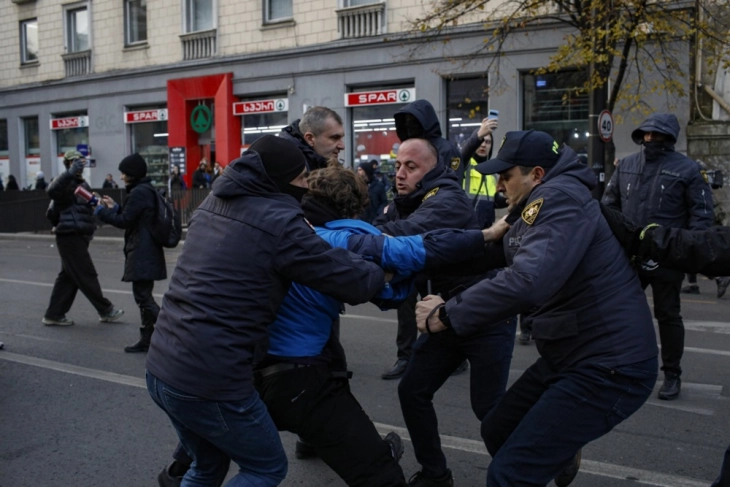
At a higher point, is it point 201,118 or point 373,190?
point 201,118

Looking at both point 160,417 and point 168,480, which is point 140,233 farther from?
point 168,480

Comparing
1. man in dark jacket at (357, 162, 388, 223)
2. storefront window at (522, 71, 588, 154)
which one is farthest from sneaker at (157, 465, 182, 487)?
storefront window at (522, 71, 588, 154)

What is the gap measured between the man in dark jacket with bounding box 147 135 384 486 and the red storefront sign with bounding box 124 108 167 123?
25291mm

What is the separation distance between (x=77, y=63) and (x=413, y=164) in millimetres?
28400

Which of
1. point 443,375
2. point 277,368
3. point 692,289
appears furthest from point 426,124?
point 692,289

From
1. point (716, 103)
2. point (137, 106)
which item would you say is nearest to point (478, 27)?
point (716, 103)

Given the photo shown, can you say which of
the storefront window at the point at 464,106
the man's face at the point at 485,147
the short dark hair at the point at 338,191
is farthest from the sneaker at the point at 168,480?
the storefront window at the point at 464,106

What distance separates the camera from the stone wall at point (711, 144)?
1744 centimetres

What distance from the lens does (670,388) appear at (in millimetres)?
6047

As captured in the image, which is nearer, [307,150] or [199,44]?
[307,150]

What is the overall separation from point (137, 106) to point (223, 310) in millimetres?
26828

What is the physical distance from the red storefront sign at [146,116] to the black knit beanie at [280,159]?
25256 mm

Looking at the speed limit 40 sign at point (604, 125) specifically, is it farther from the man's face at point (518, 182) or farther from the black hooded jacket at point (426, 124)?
the man's face at point (518, 182)

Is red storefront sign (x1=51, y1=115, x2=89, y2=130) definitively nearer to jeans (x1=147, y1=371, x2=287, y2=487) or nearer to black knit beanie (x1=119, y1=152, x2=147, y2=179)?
black knit beanie (x1=119, y1=152, x2=147, y2=179)
